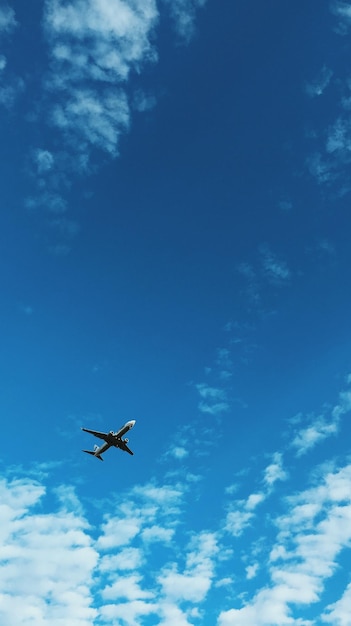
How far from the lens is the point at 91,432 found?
9994 cm

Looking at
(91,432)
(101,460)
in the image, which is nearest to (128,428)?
(91,432)

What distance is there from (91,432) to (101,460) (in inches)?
612

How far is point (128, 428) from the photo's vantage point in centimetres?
9944

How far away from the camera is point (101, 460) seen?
113 metres

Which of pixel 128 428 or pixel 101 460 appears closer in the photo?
pixel 128 428

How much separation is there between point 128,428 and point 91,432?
7160mm

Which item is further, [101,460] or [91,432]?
[101,460]

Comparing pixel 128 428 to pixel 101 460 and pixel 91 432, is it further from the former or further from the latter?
pixel 101 460
